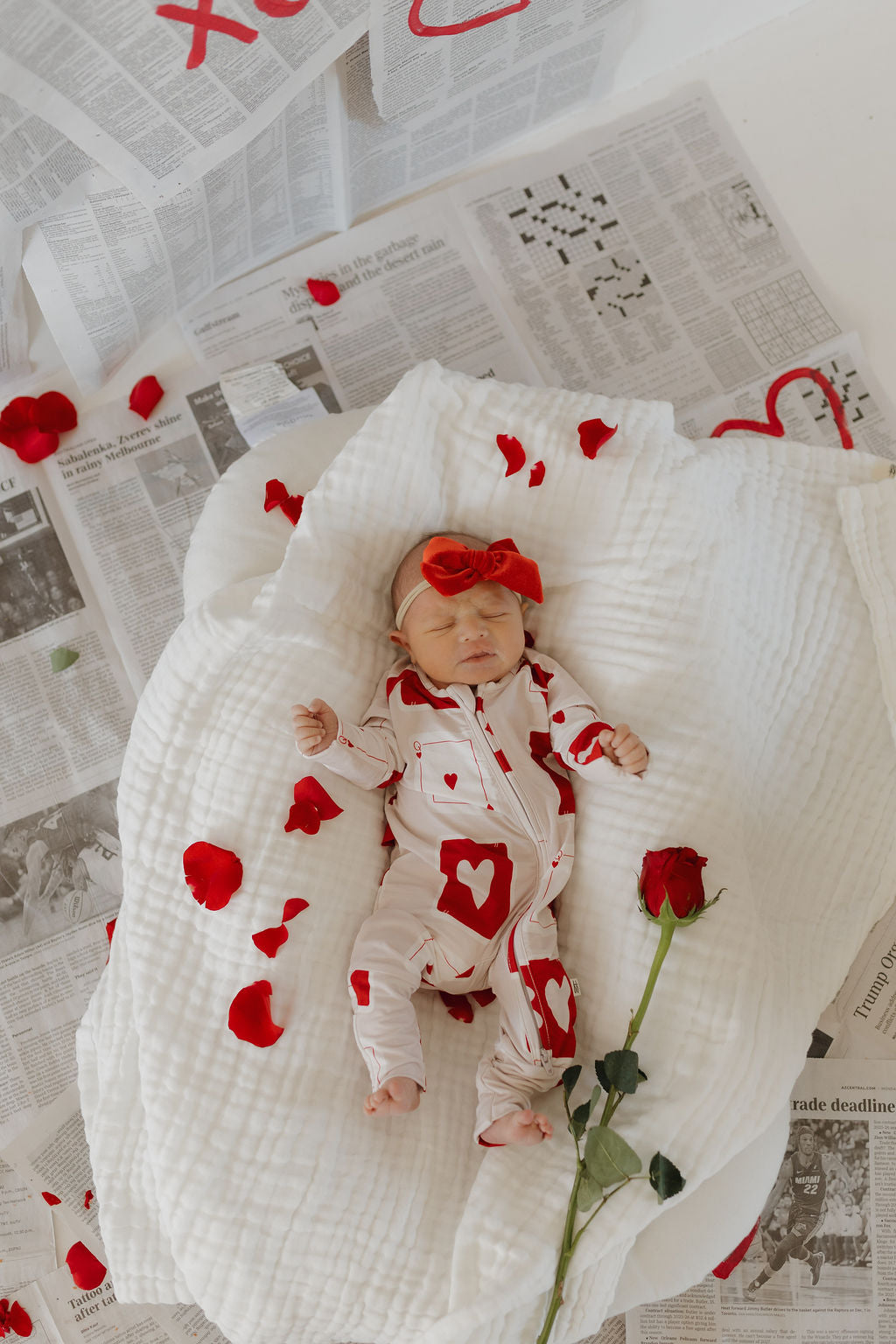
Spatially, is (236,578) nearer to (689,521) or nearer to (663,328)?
(689,521)

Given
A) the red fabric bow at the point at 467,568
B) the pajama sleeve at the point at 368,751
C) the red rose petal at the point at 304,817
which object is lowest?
the red rose petal at the point at 304,817

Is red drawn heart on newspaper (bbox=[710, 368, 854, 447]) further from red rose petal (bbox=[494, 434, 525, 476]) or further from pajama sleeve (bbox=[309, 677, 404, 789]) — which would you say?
pajama sleeve (bbox=[309, 677, 404, 789])

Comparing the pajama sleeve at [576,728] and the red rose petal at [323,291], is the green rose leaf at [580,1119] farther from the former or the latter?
the red rose petal at [323,291]

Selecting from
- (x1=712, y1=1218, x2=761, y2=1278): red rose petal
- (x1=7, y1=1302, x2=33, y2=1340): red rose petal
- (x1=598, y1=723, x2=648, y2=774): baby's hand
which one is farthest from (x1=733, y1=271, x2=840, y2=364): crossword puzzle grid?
(x1=7, y1=1302, x2=33, y2=1340): red rose petal

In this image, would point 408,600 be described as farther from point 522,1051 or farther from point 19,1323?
point 19,1323

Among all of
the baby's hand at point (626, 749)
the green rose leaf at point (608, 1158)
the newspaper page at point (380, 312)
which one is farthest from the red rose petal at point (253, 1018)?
the newspaper page at point (380, 312)

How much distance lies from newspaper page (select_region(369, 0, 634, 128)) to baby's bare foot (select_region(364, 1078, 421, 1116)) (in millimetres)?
1105

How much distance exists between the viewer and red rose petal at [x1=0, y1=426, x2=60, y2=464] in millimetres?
1338

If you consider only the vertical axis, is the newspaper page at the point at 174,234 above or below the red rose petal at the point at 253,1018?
above

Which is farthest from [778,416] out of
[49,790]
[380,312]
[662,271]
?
[49,790]

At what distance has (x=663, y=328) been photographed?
139 cm

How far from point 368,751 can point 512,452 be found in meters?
0.38

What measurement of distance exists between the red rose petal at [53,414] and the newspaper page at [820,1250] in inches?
52.0

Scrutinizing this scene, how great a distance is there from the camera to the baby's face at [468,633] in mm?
1044
